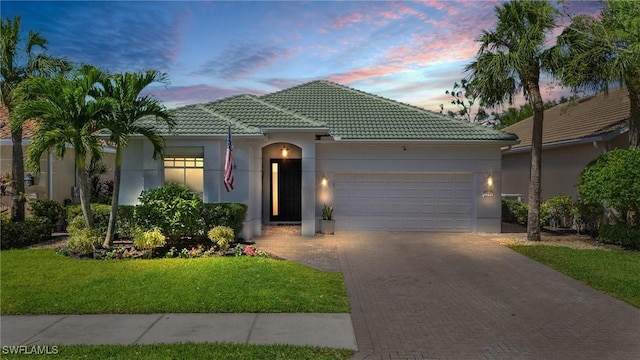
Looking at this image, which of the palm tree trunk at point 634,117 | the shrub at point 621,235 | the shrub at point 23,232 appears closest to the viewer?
the shrub at point 23,232

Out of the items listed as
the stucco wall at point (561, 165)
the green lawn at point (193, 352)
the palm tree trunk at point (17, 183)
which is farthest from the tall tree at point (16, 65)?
the stucco wall at point (561, 165)

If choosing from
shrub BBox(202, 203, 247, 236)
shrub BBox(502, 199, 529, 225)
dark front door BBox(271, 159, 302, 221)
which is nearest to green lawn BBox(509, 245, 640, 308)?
shrub BBox(502, 199, 529, 225)

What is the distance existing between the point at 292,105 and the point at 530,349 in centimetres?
1451

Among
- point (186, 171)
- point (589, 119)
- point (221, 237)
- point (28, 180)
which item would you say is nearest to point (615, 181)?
point (589, 119)

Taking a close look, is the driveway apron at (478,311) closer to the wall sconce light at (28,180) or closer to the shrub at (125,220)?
the shrub at (125,220)

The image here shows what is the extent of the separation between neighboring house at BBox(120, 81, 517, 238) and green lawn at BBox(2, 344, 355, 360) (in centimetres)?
853

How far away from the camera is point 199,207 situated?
1174 cm

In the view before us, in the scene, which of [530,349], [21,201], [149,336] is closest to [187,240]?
[21,201]

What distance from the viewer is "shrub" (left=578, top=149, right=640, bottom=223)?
11.8m

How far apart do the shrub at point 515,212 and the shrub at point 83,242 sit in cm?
1525

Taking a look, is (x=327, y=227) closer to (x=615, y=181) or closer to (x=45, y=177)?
(x=615, y=181)

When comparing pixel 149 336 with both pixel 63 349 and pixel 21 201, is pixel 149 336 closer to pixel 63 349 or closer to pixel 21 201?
pixel 63 349

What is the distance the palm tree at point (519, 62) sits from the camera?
1281cm

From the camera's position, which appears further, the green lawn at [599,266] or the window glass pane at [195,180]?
the window glass pane at [195,180]
